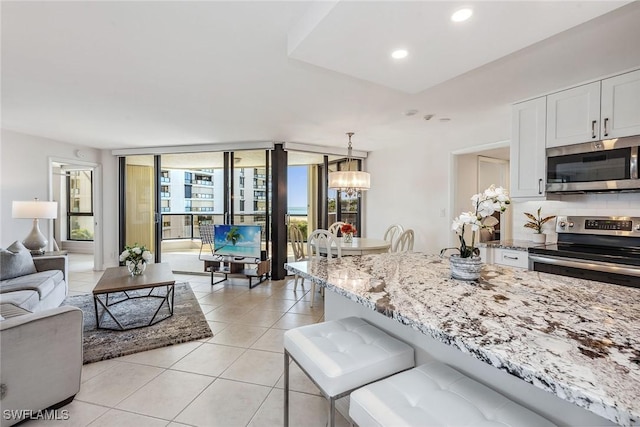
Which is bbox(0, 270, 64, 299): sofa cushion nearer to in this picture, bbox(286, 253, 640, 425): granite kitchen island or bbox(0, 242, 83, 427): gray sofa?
bbox(0, 242, 83, 427): gray sofa

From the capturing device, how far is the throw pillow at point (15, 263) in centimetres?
315

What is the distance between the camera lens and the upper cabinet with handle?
7.74ft

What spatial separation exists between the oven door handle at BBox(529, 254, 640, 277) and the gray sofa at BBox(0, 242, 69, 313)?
14.4ft

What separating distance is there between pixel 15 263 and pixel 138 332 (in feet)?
5.41

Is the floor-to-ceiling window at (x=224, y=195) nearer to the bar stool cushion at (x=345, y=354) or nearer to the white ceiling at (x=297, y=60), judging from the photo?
the white ceiling at (x=297, y=60)

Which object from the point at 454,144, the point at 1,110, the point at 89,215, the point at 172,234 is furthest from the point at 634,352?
the point at 89,215

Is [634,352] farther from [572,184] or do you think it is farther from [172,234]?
[172,234]

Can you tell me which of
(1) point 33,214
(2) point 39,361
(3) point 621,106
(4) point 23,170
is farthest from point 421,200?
(4) point 23,170

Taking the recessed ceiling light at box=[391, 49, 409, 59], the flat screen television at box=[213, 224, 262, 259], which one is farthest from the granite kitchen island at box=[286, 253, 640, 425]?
the flat screen television at box=[213, 224, 262, 259]

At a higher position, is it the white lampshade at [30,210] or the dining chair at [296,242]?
the white lampshade at [30,210]

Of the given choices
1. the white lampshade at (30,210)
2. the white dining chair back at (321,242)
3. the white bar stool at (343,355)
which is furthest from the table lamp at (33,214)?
the white bar stool at (343,355)

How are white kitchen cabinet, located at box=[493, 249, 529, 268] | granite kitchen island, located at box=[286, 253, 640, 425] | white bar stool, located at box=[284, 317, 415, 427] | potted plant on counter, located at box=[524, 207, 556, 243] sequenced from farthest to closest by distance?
potted plant on counter, located at box=[524, 207, 556, 243]
white kitchen cabinet, located at box=[493, 249, 529, 268]
white bar stool, located at box=[284, 317, 415, 427]
granite kitchen island, located at box=[286, 253, 640, 425]

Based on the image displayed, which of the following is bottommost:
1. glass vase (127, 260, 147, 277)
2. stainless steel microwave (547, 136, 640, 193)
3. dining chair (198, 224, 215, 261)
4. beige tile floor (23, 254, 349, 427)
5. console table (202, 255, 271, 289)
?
beige tile floor (23, 254, 349, 427)

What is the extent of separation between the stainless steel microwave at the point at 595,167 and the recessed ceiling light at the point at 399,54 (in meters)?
1.99
